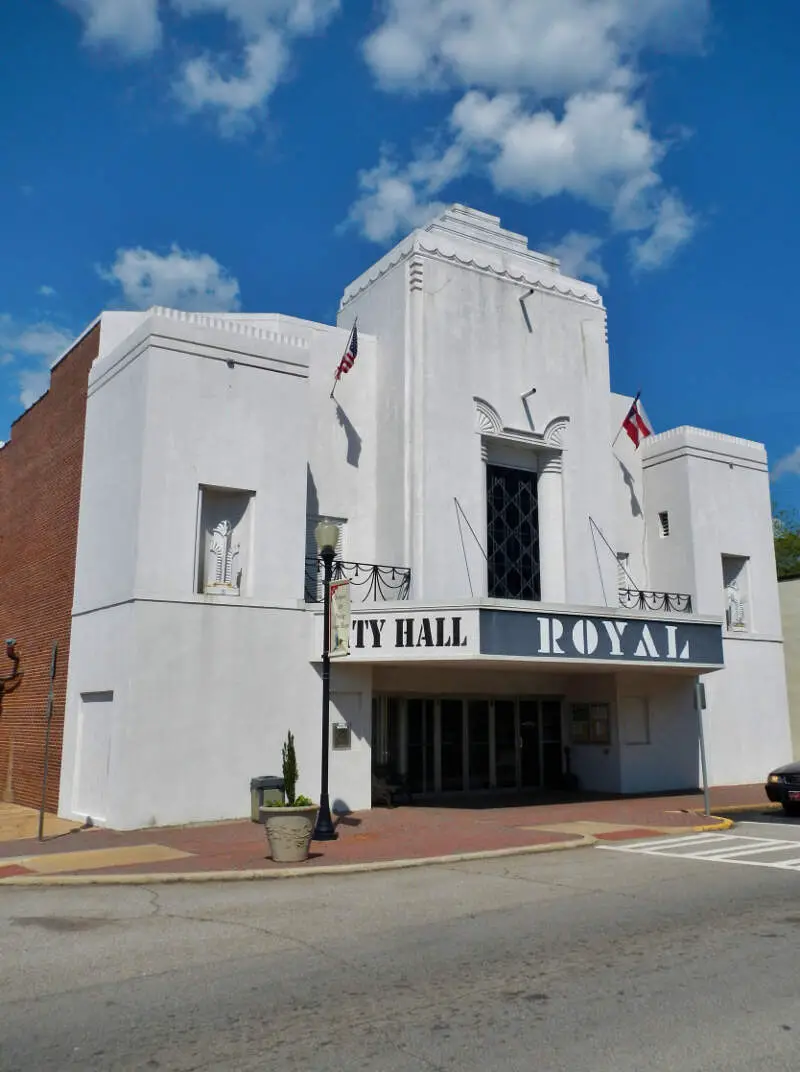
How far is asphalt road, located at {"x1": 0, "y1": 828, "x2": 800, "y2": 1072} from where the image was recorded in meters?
5.39

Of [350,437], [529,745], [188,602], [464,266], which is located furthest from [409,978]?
[464,266]

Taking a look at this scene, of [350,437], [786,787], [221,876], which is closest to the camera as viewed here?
[221,876]

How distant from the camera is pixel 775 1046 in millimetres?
5410

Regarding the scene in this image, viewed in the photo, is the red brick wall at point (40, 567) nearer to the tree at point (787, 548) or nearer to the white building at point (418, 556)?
the white building at point (418, 556)

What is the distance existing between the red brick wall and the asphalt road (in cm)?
1045

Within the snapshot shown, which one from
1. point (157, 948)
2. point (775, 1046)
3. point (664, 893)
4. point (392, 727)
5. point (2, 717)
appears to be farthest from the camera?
point (2, 717)

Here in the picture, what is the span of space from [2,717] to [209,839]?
10242 millimetres

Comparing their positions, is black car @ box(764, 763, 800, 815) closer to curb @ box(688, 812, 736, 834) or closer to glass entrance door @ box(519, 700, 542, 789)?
curb @ box(688, 812, 736, 834)

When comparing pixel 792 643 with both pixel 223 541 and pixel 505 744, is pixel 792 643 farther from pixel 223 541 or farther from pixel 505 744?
pixel 223 541

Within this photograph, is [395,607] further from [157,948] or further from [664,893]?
[157,948]

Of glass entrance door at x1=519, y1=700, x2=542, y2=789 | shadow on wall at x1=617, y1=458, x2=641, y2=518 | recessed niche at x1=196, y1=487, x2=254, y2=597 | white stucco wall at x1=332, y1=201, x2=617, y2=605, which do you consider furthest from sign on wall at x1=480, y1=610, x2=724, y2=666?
shadow on wall at x1=617, y1=458, x2=641, y2=518

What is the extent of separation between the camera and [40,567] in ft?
75.4

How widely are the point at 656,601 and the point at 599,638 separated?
707 cm

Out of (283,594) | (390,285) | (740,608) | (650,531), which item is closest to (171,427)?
(283,594)
